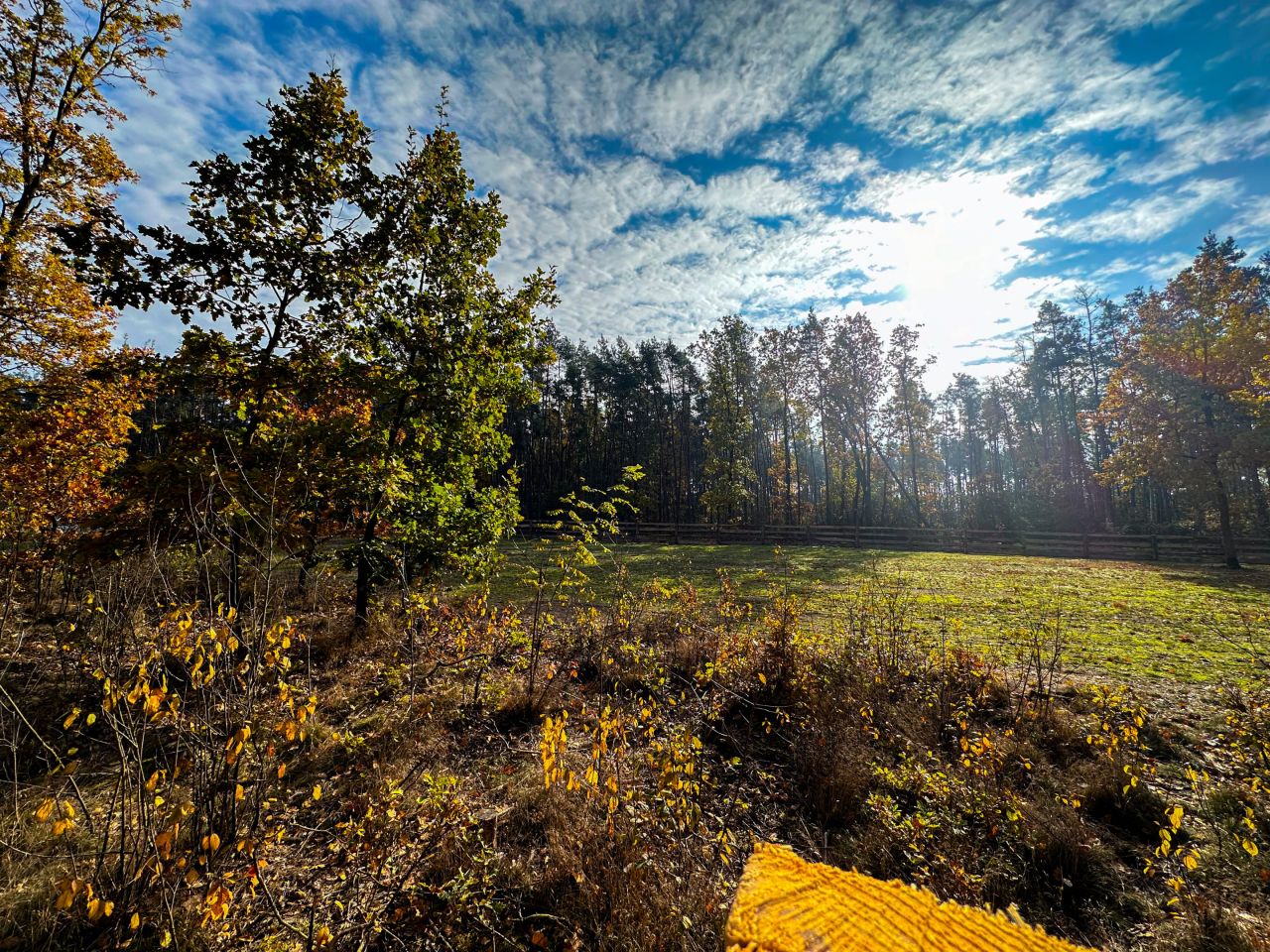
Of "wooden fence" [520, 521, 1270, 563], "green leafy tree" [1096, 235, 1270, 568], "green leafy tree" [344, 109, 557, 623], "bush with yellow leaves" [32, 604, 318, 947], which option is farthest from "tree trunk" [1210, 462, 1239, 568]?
"bush with yellow leaves" [32, 604, 318, 947]

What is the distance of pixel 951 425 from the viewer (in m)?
47.2

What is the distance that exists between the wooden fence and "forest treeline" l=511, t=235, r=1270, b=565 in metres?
1.70

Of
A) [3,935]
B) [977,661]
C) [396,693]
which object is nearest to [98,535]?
[396,693]

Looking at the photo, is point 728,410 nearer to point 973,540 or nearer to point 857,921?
point 973,540

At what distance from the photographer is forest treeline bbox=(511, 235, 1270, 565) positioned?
17.6m

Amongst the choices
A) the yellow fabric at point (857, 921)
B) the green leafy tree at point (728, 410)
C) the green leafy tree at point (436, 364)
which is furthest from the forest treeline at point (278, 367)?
the green leafy tree at point (728, 410)

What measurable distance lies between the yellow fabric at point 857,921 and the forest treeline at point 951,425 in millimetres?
22327

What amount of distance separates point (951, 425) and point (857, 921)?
2198 inches

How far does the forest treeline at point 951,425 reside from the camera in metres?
17.6

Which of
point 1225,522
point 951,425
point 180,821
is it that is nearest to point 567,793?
point 180,821

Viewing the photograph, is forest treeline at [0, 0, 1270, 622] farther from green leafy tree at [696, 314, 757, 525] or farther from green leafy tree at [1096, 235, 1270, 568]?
green leafy tree at [696, 314, 757, 525]

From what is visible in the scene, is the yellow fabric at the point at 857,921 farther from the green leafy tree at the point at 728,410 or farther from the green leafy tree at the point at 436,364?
the green leafy tree at the point at 728,410

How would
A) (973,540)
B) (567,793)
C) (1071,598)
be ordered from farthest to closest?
(973,540) < (1071,598) < (567,793)

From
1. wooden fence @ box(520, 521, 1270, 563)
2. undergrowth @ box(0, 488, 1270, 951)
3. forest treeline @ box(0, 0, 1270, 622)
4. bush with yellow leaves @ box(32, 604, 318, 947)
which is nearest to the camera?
bush with yellow leaves @ box(32, 604, 318, 947)
